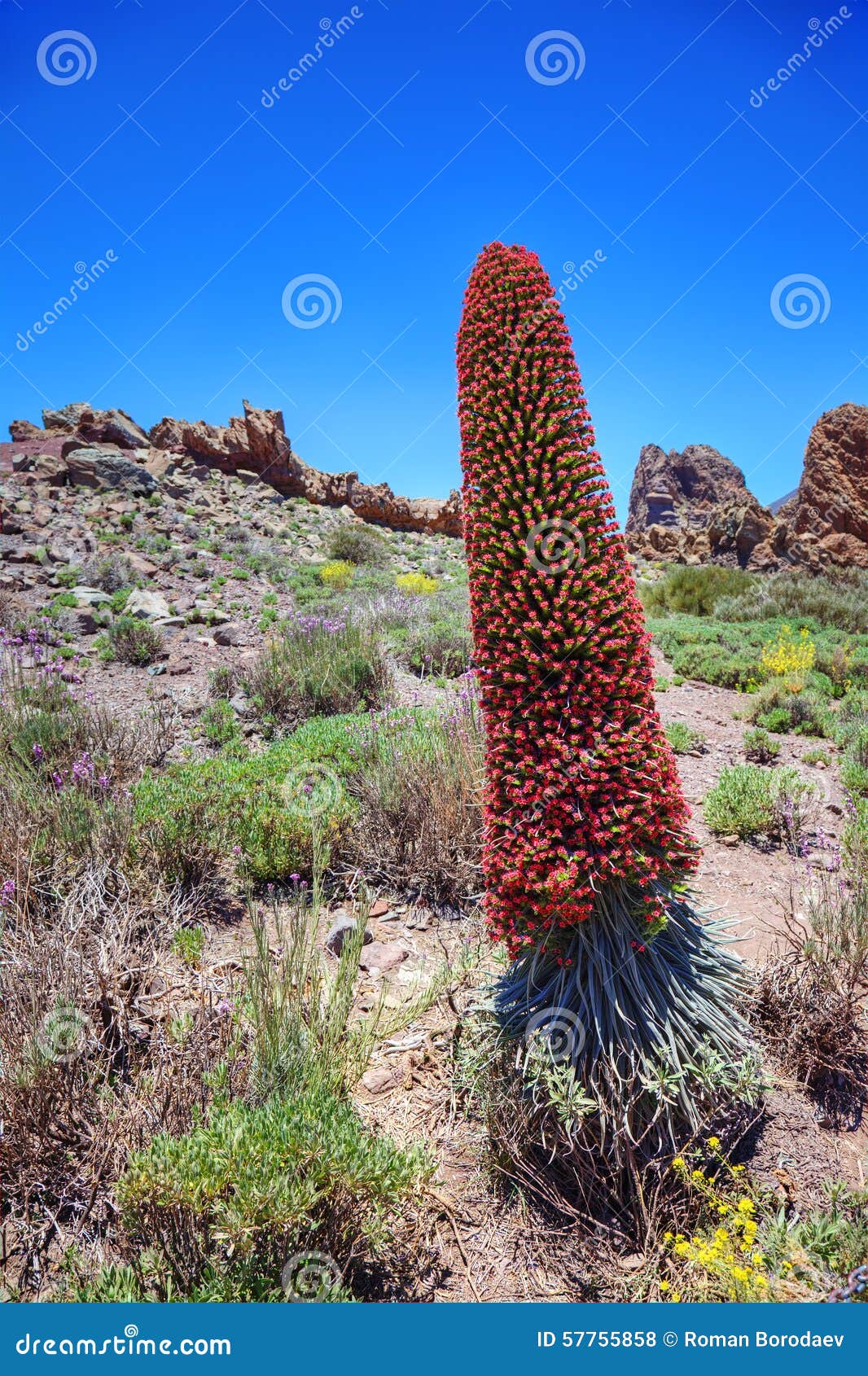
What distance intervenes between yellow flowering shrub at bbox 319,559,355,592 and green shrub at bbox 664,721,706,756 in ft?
33.5

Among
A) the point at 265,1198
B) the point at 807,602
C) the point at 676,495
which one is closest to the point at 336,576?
the point at 807,602

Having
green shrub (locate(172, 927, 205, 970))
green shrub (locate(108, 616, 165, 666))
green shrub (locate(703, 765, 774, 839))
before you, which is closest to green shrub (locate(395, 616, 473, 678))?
green shrub (locate(108, 616, 165, 666))

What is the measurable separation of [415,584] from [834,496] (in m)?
12.0

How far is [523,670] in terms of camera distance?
2.75 meters

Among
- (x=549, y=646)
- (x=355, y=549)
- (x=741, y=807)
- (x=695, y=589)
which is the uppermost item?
(x=355, y=549)

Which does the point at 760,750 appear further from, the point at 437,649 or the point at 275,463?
the point at 275,463

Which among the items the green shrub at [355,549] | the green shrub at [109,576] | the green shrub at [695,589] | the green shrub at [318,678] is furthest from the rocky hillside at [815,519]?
the green shrub at [109,576]

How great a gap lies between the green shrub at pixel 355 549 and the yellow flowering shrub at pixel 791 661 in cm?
1363

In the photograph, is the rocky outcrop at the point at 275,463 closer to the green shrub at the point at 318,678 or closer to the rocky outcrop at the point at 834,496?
the rocky outcrop at the point at 834,496

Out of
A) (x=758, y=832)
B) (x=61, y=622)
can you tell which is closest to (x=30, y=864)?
(x=758, y=832)

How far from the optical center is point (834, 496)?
785 inches

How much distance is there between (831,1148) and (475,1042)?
1517 mm

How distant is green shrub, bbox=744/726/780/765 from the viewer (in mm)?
7246

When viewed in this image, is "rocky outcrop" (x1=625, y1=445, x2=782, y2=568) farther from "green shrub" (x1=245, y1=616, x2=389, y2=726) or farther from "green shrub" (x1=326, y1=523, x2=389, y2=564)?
"green shrub" (x1=245, y1=616, x2=389, y2=726)
